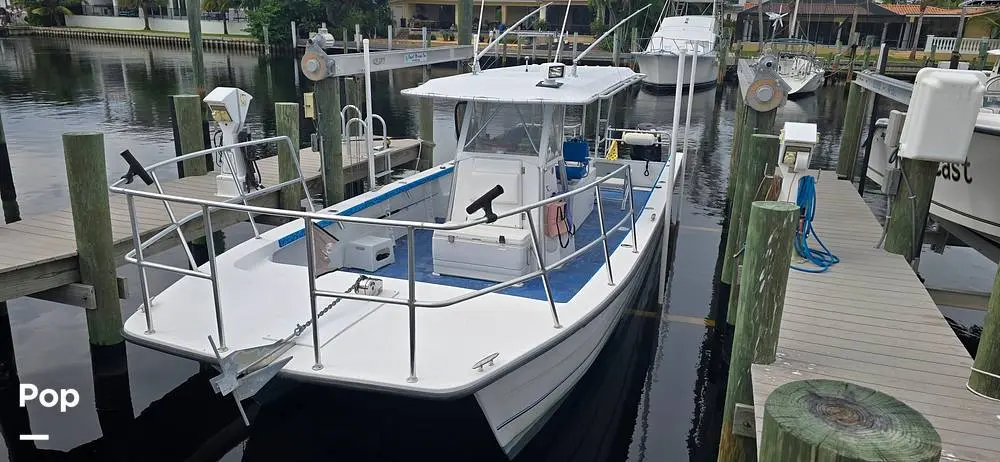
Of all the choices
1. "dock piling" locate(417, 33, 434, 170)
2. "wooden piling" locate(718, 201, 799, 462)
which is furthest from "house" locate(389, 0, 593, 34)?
"wooden piling" locate(718, 201, 799, 462)

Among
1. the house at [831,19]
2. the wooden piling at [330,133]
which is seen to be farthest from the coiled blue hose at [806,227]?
the house at [831,19]

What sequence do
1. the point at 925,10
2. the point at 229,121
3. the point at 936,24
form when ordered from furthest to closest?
1. the point at 936,24
2. the point at 925,10
3. the point at 229,121

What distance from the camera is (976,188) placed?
25.0ft

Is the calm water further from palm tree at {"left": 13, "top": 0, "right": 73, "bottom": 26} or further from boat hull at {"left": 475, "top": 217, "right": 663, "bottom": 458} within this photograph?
palm tree at {"left": 13, "top": 0, "right": 73, "bottom": 26}

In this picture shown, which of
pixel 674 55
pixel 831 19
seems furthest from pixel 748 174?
pixel 831 19

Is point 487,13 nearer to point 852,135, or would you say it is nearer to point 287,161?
point 852,135

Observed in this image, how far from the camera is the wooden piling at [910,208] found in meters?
5.65

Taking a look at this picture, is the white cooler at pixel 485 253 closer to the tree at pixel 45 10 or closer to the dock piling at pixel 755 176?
the dock piling at pixel 755 176

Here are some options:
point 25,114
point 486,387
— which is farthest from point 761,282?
point 25,114

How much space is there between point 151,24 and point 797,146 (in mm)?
60324

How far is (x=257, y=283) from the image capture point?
518 cm

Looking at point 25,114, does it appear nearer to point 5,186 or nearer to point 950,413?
point 5,186

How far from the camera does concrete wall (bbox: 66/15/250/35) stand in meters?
51.3

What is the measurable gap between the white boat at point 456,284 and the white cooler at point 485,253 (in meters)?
0.01
